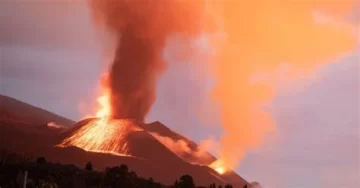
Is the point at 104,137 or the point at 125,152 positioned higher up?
the point at 104,137

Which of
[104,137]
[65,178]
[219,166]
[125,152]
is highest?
[219,166]

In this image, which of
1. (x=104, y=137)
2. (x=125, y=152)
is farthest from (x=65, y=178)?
(x=104, y=137)

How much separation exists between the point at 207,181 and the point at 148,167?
1573cm

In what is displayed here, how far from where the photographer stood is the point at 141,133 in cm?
16850

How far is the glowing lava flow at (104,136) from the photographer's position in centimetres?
16125

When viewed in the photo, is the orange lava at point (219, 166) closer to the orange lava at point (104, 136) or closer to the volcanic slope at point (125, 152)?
the volcanic slope at point (125, 152)

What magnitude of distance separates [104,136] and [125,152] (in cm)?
808

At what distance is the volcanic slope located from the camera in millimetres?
141125

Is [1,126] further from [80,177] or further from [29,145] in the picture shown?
[80,177]

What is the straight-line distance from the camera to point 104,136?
165125 millimetres

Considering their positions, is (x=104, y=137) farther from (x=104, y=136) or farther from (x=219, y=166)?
(x=219, y=166)

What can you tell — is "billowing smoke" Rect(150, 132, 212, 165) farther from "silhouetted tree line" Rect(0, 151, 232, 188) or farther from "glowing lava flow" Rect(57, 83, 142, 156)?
"silhouetted tree line" Rect(0, 151, 232, 188)

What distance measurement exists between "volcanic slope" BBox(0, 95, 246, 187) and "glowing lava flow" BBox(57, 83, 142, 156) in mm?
317

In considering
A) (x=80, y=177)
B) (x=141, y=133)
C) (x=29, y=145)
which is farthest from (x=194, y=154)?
(x=80, y=177)
